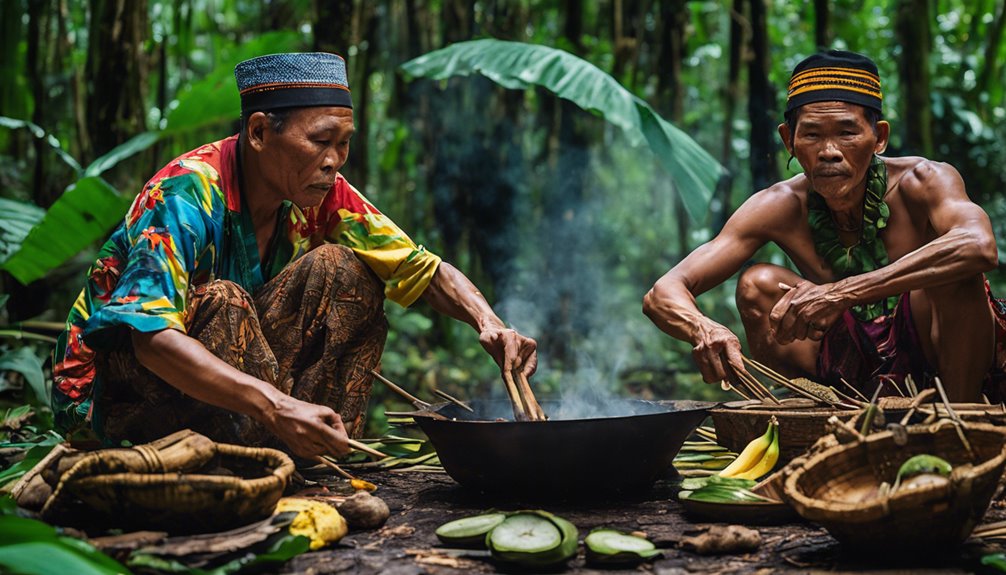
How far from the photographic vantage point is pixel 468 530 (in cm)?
228

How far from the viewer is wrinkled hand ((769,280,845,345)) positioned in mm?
3133

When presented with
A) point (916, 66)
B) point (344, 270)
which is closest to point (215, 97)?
point (344, 270)

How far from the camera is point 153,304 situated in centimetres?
238

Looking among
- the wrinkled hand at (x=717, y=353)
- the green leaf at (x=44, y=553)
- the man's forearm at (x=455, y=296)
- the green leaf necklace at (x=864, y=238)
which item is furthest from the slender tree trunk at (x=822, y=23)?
the green leaf at (x=44, y=553)

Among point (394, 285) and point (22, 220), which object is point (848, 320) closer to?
point (394, 285)

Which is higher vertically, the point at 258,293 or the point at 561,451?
the point at 258,293

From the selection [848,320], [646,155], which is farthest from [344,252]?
[646,155]

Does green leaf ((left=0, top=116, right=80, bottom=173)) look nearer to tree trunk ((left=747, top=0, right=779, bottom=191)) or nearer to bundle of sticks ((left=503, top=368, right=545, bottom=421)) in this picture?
bundle of sticks ((left=503, top=368, right=545, bottom=421))

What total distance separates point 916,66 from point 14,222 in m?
5.61

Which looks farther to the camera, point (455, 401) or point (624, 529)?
point (455, 401)

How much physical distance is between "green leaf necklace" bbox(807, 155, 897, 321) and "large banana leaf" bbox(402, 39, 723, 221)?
1176 millimetres

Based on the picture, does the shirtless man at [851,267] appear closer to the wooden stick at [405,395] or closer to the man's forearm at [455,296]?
the man's forearm at [455,296]

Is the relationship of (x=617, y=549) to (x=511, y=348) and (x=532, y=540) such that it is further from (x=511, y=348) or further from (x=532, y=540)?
(x=511, y=348)

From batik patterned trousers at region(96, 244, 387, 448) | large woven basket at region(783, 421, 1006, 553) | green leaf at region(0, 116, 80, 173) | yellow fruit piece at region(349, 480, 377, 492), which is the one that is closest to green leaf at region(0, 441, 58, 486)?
batik patterned trousers at region(96, 244, 387, 448)
